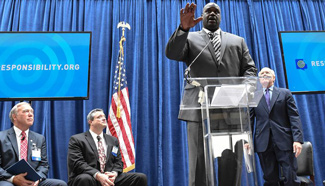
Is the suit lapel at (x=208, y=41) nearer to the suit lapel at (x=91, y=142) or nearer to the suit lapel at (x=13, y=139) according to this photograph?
the suit lapel at (x=91, y=142)

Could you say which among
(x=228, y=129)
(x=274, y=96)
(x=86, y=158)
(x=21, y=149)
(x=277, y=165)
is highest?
(x=274, y=96)

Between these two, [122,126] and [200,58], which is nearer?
[200,58]

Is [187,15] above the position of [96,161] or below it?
above

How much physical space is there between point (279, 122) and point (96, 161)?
180 centimetres

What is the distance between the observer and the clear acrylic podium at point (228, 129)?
1.33 meters

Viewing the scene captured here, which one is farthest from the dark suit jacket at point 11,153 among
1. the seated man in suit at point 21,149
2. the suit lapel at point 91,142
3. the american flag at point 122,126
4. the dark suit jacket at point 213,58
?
the dark suit jacket at point 213,58

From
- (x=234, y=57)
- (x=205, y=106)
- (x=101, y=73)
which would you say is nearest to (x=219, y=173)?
(x=205, y=106)

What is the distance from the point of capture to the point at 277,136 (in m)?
2.74

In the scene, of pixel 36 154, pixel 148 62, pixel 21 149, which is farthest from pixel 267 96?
pixel 21 149

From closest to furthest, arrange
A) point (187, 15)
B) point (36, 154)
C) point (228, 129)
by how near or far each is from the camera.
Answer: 1. point (228, 129)
2. point (187, 15)
3. point (36, 154)

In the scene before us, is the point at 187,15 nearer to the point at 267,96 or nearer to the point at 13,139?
the point at 267,96

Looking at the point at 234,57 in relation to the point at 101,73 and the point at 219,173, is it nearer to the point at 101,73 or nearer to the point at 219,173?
the point at 219,173

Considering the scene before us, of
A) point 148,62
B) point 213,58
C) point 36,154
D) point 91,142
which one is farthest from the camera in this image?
point 148,62

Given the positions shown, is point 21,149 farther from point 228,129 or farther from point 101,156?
point 228,129
